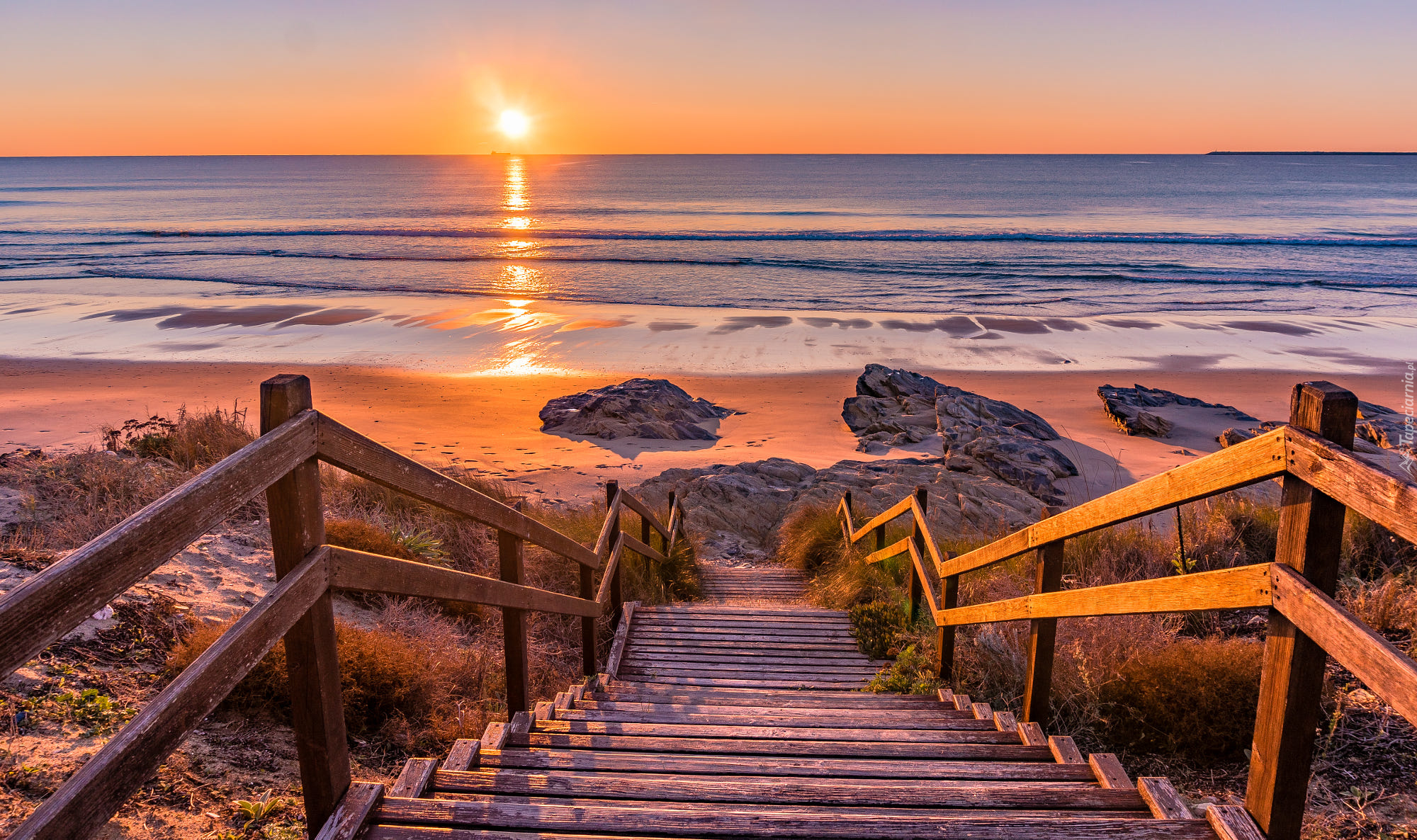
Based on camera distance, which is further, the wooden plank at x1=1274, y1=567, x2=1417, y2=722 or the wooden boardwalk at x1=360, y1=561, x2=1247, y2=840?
the wooden boardwalk at x1=360, y1=561, x2=1247, y2=840

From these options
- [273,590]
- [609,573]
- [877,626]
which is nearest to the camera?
[273,590]

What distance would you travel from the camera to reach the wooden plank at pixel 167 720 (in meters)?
1.35

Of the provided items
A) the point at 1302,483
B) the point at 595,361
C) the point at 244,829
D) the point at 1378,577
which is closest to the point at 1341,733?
the point at 1302,483

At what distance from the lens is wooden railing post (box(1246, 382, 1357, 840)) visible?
6.38ft

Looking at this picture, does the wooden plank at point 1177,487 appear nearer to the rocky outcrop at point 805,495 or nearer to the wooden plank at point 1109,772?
the wooden plank at point 1109,772

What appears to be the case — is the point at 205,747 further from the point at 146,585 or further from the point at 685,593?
the point at 685,593

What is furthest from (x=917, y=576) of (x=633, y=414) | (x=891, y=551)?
(x=633, y=414)

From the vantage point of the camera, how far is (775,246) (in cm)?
5081

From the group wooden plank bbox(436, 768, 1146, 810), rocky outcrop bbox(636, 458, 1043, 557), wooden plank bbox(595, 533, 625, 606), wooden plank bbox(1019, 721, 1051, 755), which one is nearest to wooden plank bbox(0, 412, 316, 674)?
wooden plank bbox(436, 768, 1146, 810)

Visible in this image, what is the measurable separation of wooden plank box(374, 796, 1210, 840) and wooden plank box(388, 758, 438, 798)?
121mm

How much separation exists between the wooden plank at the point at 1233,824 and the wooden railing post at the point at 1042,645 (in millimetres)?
1263

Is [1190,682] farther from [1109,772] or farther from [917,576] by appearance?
[917,576]

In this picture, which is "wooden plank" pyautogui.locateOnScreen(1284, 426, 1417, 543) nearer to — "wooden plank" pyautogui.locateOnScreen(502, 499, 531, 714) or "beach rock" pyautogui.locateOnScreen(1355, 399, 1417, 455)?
"wooden plank" pyautogui.locateOnScreen(502, 499, 531, 714)

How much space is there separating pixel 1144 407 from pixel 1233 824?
1712cm
